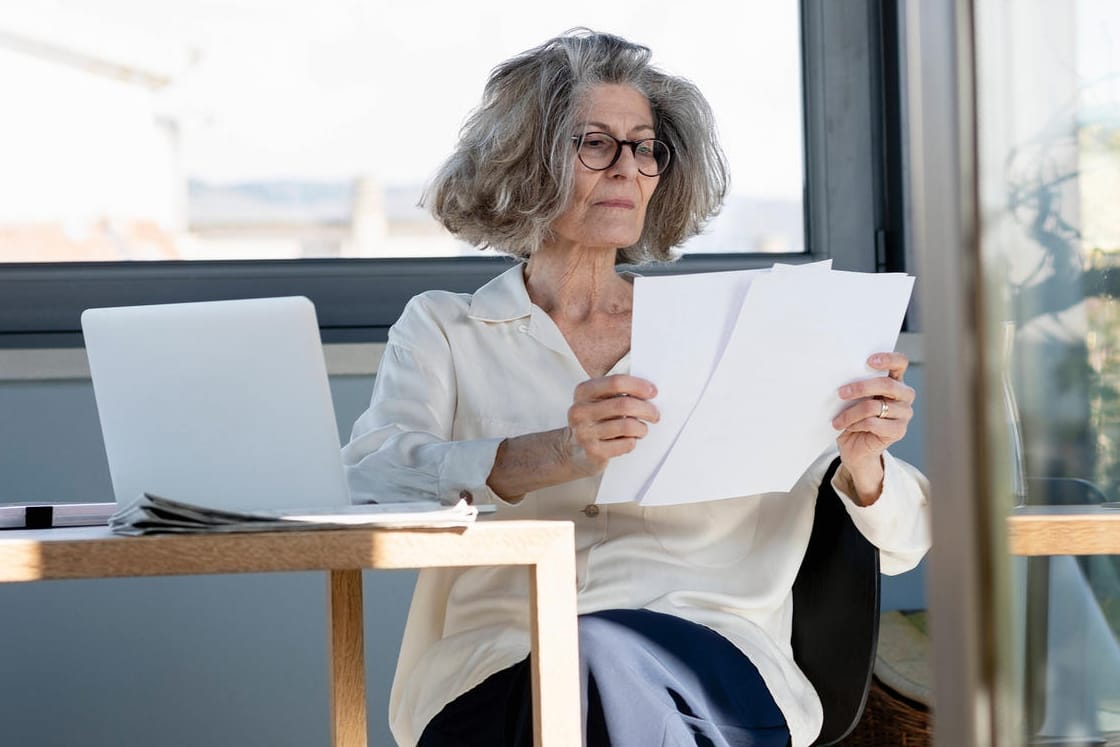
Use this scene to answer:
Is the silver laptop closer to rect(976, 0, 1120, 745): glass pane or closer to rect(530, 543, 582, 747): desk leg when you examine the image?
rect(530, 543, 582, 747): desk leg

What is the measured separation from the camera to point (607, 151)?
195cm

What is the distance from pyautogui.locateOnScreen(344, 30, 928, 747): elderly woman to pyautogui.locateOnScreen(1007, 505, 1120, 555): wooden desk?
2.13 feet

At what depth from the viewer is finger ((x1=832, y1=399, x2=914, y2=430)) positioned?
1396 mm

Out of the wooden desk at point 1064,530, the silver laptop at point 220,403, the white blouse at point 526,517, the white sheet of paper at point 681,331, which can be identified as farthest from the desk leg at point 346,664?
the wooden desk at point 1064,530

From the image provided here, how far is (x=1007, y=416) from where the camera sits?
58 centimetres

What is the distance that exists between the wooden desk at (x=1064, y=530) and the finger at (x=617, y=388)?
0.64 metres

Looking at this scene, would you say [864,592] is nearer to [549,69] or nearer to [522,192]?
[522,192]

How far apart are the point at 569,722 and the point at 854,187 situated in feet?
6.67

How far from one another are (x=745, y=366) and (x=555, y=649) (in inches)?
13.9

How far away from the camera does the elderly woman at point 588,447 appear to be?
4.74 ft

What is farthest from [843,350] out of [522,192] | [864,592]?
[522,192]

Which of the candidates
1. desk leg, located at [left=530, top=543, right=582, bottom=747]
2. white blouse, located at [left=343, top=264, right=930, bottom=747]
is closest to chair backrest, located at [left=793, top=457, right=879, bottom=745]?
white blouse, located at [left=343, top=264, right=930, bottom=747]

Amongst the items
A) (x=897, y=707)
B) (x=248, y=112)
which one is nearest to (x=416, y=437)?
(x=897, y=707)

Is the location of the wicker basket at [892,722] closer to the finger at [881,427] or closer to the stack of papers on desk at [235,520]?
the finger at [881,427]
